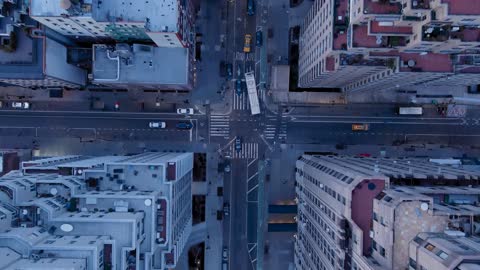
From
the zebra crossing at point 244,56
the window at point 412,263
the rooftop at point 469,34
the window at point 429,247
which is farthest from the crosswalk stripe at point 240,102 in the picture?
the window at point 429,247

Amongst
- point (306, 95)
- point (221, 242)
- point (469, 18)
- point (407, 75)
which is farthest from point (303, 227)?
point (469, 18)

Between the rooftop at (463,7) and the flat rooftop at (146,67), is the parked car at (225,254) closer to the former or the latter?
the flat rooftop at (146,67)

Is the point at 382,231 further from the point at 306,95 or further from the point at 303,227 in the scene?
the point at 306,95

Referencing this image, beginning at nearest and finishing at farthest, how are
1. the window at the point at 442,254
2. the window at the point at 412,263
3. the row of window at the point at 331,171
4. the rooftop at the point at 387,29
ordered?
1. the window at the point at 442,254
2. the window at the point at 412,263
3. the rooftop at the point at 387,29
4. the row of window at the point at 331,171

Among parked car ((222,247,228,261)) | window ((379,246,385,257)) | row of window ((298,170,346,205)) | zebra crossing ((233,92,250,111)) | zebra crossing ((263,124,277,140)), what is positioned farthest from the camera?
zebra crossing ((263,124,277,140))

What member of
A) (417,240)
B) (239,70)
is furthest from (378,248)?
(239,70)

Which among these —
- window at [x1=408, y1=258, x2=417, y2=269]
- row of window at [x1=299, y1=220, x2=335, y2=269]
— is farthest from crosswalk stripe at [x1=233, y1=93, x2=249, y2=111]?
window at [x1=408, y1=258, x2=417, y2=269]

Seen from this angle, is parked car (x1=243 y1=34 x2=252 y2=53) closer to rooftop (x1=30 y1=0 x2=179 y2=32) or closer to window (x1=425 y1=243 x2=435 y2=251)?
rooftop (x1=30 y1=0 x2=179 y2=32)

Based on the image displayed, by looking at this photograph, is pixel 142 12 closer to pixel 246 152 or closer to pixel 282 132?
pixel 246 152
